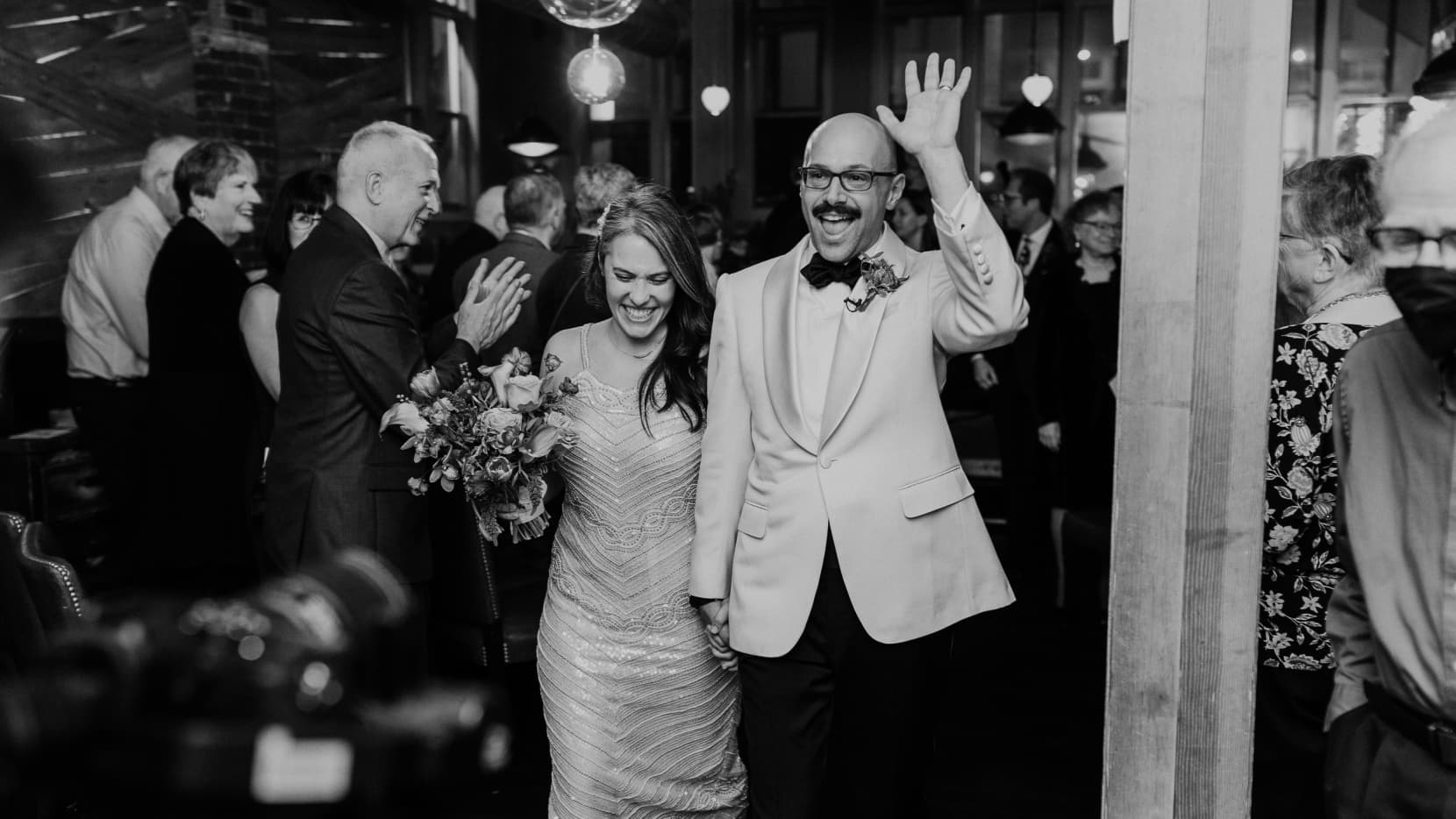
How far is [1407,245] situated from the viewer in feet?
5.32

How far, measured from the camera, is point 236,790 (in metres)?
0.89

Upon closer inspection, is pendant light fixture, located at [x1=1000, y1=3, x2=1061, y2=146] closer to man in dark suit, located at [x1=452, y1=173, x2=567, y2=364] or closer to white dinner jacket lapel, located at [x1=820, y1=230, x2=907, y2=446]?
man in dark suit, located at [x1=452, y1=173, x2=567, y2=364]

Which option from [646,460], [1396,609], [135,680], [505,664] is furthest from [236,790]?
[505,664]

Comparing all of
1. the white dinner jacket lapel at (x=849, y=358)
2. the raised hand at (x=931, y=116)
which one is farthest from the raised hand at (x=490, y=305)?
the raised hand at (x=931, y=116)

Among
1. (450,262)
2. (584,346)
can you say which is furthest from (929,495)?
(450,262)

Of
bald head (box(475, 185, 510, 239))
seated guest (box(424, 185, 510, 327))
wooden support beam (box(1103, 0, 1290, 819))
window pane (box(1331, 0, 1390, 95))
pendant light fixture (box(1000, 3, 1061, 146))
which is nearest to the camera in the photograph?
wooden support beam (box(1103, 0, 1290, 819))

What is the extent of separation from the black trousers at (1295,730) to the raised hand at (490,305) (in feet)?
5.90

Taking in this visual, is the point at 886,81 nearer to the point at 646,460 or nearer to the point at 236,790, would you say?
the point at 646,460

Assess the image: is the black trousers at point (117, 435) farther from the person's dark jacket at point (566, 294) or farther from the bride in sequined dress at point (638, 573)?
the bride in sequined dress at point (638, 573)

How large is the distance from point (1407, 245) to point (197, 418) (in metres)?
3.71

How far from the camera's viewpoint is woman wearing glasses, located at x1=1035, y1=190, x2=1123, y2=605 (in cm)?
540

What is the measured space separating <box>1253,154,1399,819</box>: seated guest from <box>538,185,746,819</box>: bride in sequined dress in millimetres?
1116

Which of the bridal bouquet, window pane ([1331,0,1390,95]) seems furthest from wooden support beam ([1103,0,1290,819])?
window pane ([1331,0,1390,95])

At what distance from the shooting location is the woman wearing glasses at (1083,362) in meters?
5.40
